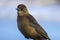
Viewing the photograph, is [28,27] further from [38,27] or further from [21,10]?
[21,10]

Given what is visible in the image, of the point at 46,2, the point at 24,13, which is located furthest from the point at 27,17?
the point at 46,2

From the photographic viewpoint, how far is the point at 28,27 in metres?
5.88

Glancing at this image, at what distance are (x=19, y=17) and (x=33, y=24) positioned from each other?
0.26 m

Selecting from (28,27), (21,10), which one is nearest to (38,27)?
(28,27)

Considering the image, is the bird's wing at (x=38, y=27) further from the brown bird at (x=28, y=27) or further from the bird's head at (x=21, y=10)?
the bird's head at (x=21, y=10)

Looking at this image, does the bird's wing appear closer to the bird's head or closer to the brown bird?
the brown bird

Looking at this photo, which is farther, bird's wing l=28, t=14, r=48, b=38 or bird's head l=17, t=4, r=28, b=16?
bird's wing l=28, t=14, r=48, b=38

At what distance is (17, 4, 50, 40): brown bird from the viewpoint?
19.1 ft

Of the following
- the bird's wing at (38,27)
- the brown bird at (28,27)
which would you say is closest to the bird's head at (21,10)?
the brown bird at (28,27)

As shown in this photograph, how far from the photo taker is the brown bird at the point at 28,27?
5.81 metres

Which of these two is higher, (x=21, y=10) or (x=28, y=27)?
(x=21, y=10)

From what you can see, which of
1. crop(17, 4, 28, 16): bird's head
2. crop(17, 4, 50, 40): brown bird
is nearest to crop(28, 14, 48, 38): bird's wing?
crop(17, 4, 50, 40): brown bird

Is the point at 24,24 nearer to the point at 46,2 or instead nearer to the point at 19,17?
the point at 19,17

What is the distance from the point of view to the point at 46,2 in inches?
539
